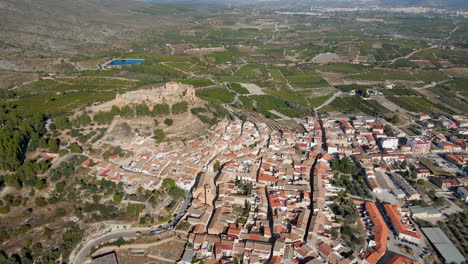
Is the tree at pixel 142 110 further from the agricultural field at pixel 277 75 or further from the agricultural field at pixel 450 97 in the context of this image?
the agricultural field at pixel 450 97

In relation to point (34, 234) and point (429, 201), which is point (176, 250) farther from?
point (429, 201)

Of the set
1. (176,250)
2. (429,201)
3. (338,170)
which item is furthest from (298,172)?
(176,250)

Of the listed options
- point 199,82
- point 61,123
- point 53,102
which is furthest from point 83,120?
point 199,82

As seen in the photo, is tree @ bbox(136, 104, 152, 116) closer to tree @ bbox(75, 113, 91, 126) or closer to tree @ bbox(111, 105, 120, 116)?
tree @ bbox(111, 105, 120, 116)

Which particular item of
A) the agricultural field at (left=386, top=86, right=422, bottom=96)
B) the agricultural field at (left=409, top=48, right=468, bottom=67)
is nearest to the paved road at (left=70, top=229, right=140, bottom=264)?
the agricultural field at (left=386, top=86, right=422, bottom=96)

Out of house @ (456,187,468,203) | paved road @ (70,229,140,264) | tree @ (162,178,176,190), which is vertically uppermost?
tree @ (162,178,176,190)

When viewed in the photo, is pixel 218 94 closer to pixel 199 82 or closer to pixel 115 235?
pixel 199 82
